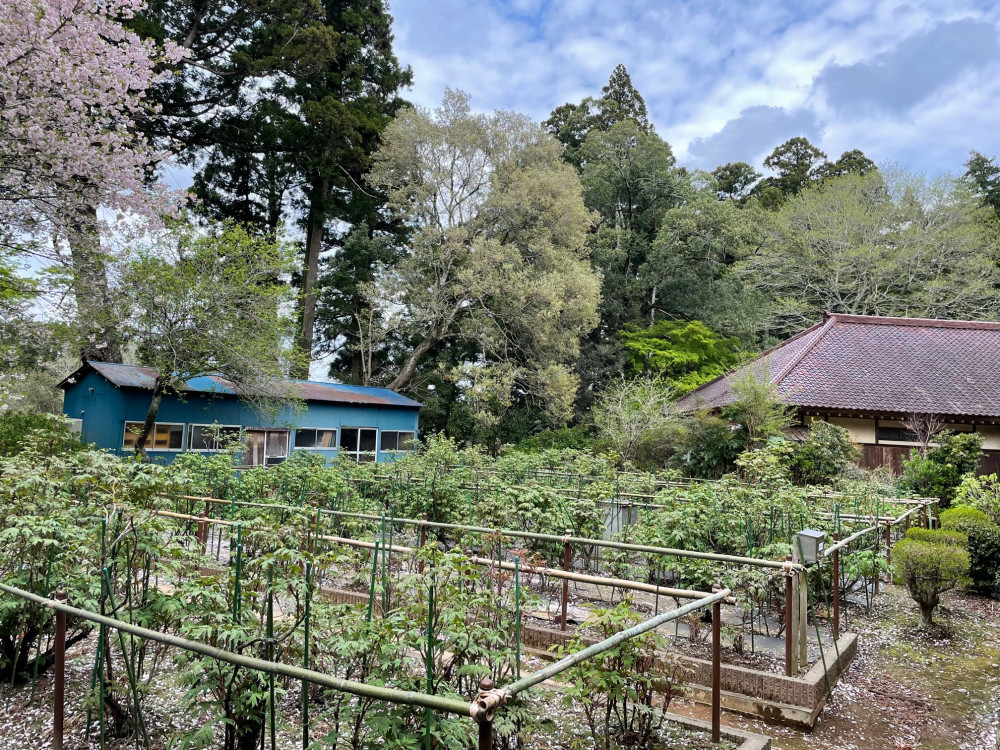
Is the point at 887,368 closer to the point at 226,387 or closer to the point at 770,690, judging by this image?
the point at 770,690

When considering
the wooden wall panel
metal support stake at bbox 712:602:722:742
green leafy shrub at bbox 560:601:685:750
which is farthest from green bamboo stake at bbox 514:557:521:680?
the wooden wall panel

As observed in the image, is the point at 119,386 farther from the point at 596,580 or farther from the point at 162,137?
the point at 596,580

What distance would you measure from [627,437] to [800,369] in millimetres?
5315

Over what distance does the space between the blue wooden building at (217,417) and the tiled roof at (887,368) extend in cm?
1082

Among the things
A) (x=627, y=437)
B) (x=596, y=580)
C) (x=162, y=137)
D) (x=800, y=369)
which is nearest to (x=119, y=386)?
(x=162, y=137)

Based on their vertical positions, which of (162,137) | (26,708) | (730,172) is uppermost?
(730,172)

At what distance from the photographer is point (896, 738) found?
3.95m

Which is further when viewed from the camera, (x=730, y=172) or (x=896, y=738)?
(x=730, y=172)

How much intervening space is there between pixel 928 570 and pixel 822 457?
26.2ft

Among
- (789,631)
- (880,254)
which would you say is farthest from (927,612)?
(880,254)

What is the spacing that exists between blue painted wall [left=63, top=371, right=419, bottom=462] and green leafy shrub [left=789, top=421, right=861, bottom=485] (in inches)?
373

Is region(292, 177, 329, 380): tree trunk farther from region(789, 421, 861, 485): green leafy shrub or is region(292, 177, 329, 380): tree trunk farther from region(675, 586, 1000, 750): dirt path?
region(675, 586, 1000, 750): dirt path

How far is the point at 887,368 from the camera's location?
1791cm

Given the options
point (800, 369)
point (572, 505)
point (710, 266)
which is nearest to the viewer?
point (572, 505)
